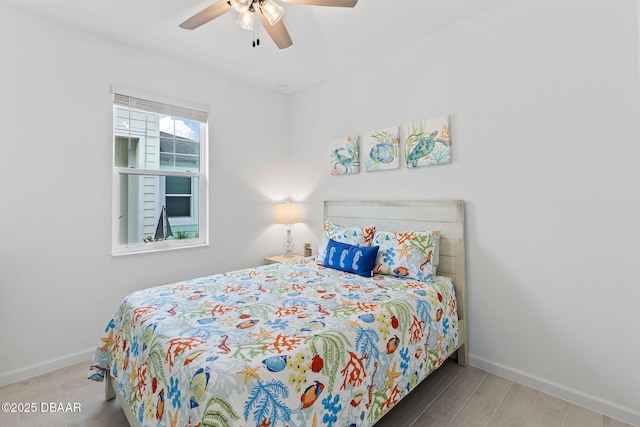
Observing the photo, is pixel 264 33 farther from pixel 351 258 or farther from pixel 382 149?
pixel 351 258

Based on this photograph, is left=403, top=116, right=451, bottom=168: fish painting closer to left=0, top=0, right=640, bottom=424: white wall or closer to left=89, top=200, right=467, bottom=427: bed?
left=0, top=0, right=640, bottom=424: white wall

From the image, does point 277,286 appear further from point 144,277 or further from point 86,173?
point 86,173

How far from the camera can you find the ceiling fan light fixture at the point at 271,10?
5.66ft

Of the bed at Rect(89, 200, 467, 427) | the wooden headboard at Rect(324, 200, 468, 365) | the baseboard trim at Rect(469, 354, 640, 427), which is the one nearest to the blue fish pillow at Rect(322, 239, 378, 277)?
the bed at Rect(89, 200, 467, 427)

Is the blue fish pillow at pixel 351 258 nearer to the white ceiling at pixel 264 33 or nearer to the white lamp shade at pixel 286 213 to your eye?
the white lamp shade at pixel 286 213

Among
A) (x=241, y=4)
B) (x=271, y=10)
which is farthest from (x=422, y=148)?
(x=241, y=4)

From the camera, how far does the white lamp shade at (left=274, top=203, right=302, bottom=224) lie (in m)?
3.65

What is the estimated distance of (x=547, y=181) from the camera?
2002 millimetres

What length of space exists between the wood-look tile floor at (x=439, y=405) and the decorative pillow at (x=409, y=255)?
77cm

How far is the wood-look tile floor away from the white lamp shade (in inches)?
86.1

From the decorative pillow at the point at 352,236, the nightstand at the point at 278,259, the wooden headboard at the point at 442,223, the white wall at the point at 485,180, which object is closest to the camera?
the white wall at the point at 485,180

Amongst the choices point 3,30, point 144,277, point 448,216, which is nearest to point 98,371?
point 144,277

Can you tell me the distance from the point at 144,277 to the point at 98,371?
104cm

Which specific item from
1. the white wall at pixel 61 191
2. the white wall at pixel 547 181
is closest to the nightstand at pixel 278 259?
the white wall at pixel 61 191
